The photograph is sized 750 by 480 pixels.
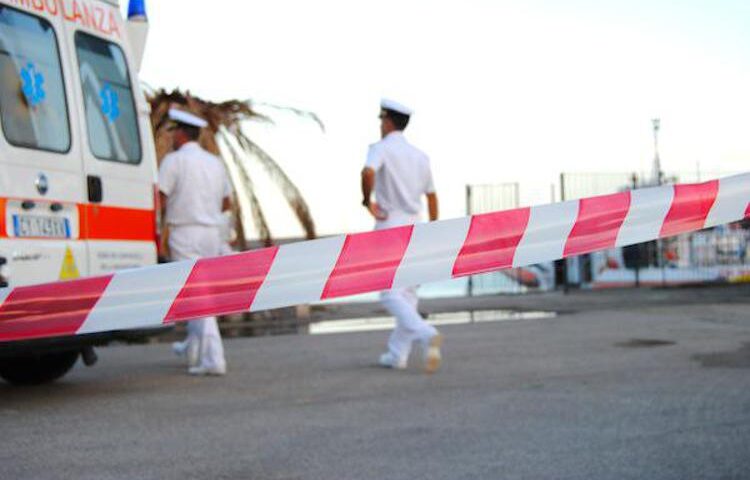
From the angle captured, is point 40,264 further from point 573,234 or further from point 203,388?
point 573,234

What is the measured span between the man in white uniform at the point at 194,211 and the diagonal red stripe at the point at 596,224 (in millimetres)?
5293

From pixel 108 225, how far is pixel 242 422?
6.32ft

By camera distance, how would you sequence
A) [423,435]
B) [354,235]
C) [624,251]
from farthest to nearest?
[624,251]
[423,435]
[354,235]

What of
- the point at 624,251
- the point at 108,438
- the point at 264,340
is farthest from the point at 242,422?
the point at 624,251

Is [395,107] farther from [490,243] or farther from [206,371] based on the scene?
[490,243]

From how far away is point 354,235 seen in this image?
143 inches

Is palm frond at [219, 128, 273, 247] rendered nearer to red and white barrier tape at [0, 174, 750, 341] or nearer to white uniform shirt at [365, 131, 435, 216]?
white uniform shirt at [365, 131, 435, 216]

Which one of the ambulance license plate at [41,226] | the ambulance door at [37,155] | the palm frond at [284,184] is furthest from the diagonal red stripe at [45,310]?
the palm frond at [284,184]

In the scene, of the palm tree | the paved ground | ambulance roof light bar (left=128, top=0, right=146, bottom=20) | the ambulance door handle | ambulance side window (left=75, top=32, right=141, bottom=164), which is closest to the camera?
the paved ground

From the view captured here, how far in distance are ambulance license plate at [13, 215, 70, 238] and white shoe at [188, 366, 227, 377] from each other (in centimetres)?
203

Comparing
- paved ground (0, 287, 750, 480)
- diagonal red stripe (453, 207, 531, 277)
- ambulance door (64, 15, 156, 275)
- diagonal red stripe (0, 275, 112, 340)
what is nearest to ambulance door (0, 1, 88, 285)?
ambulance door (64, 15, 156, 275)

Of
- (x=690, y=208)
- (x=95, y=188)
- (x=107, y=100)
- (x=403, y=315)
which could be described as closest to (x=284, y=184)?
(x=403, y=315)

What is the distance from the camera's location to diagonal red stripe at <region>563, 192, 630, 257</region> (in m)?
3.76

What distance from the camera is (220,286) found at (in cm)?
357
